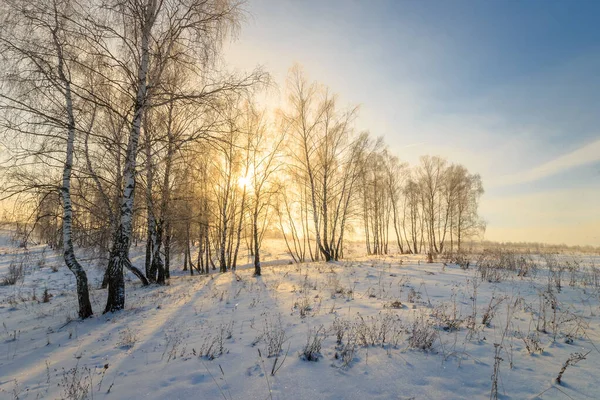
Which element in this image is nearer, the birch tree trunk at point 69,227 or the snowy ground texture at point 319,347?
the snowy ground texture at point 319,347

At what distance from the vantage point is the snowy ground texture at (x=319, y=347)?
3.12m

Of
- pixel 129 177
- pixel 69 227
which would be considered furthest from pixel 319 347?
pixel 69 227

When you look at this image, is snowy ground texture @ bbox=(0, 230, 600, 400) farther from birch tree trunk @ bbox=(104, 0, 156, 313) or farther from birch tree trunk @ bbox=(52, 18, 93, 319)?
birch tree trunk @ bbox=(104, 0, 156, 313)

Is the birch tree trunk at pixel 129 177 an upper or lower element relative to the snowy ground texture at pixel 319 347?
upper

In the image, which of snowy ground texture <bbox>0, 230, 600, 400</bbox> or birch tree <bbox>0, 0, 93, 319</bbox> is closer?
snowy ground texture <bbox>0, 230, 600, 400</bbox>

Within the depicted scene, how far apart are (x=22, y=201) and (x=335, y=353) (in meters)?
8.74

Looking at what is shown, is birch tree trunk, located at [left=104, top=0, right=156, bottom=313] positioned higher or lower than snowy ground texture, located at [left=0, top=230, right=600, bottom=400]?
higher

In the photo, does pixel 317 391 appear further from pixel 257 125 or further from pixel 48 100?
pixel 257 125

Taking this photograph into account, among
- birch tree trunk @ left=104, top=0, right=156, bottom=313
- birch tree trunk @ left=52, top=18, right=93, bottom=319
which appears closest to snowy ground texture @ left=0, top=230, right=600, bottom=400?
birch tree trunk @ left=52, top=18, right=93, bottom=319

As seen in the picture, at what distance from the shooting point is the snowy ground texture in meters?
3.12

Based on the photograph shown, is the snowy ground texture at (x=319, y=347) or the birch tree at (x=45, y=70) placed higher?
the birch tree at (x=45, y=70)

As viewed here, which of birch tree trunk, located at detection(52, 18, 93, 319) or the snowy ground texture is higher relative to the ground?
birch tree trunk, located at detection(52, 18, 93, 319)

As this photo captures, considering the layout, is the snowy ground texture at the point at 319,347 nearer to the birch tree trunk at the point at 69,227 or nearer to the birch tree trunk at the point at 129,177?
the birch tree trunk at the point at 69,227

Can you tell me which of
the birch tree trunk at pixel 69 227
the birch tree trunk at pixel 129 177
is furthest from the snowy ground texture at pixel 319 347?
the birch tree trunk at pixel 129 177
